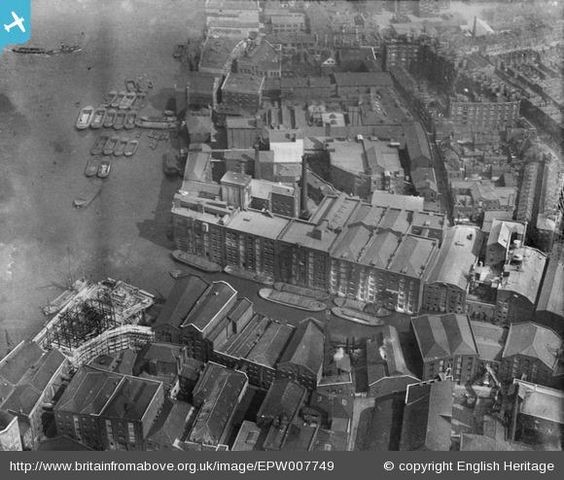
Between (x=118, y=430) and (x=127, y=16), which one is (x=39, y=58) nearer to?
(x=127, y=16)

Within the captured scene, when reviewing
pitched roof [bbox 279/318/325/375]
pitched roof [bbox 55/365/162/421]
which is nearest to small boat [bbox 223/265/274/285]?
pitched roof [bbox 279/318/325/375]

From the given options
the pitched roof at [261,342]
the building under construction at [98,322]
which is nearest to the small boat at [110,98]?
the building under construction at [98,322]

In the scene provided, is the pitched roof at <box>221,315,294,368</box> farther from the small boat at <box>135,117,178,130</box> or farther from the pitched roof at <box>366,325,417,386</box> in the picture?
the small boat at <box>135,117,178,130</box>

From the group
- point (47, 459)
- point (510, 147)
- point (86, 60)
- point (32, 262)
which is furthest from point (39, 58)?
point (47, 459)

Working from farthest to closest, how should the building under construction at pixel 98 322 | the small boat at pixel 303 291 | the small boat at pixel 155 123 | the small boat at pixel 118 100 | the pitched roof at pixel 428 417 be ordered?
the small boat at pixel 118 100, the small boat at pixel 155 123, the small boat at pixel 303 291, the building under construction at pixel 98 322, the pitched roof at pixel 428 417

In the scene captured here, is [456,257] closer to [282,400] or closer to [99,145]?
[282,400]

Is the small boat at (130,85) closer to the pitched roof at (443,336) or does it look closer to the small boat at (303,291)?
the small boat at (303,291)
